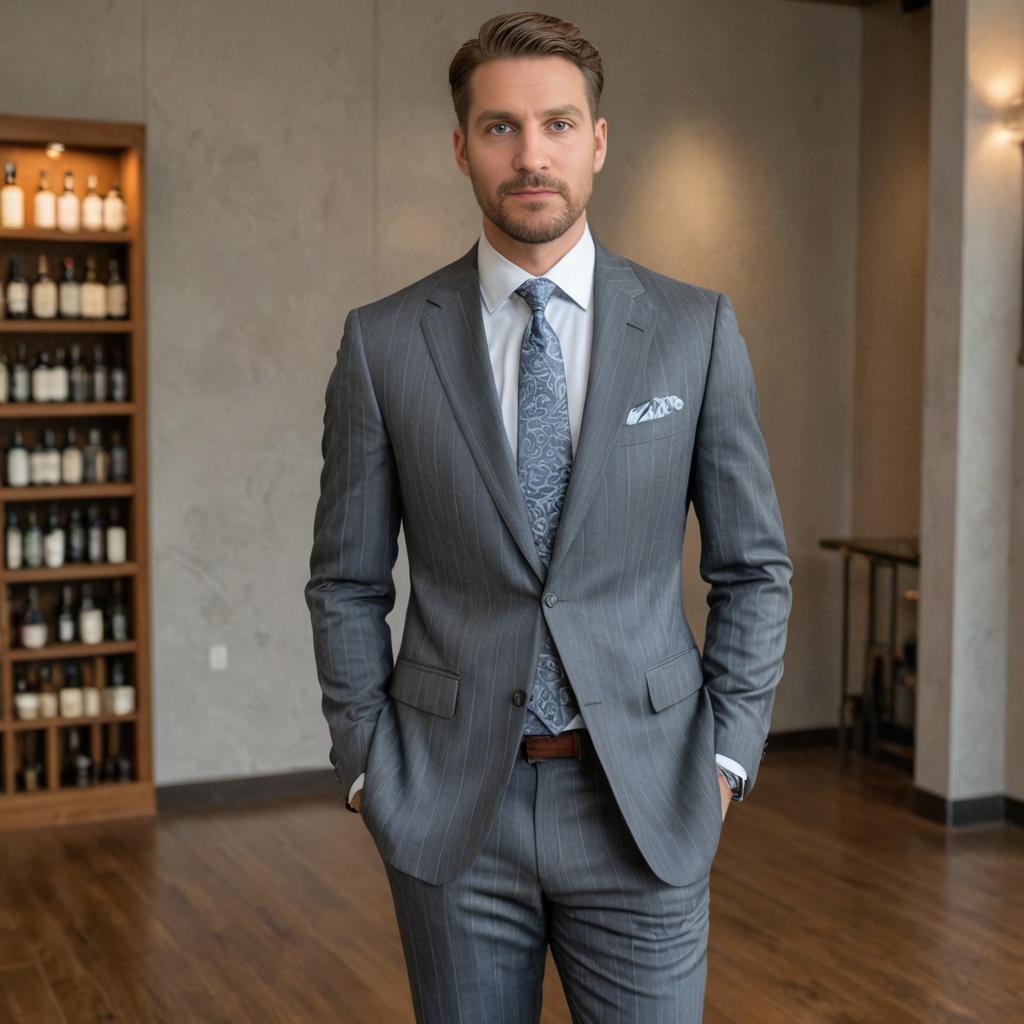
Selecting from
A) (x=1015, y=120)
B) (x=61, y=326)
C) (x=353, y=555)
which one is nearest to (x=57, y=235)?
(x=61, y=326)

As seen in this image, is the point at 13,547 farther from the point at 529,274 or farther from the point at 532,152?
the point at 532,152

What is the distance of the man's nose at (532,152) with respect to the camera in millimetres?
1684

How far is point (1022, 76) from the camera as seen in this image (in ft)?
16.4

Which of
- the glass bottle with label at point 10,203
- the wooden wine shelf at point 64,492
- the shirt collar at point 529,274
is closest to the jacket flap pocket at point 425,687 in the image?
the shirt collar at point 529,274

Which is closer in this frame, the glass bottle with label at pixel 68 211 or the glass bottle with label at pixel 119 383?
the glass bottle with label at pixel 68 211

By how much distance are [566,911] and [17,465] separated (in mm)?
3873

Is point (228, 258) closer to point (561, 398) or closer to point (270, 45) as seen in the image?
point (270, 45)

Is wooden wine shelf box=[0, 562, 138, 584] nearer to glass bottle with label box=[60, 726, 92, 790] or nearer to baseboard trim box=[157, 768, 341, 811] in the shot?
glass bottle with label box=[60, 726, 92, 790]

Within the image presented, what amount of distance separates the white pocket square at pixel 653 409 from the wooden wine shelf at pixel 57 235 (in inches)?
151

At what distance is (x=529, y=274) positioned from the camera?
1.81 m

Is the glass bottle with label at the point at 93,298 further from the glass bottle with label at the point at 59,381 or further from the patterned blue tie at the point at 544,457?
the patterned blue tie at the point at 544,457

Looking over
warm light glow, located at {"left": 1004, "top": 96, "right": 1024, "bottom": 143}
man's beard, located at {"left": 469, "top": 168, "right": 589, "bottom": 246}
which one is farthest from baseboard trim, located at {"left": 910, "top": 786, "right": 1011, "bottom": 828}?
man's beard, located at {"left": 469, "top": 168, "right": 589, "bottom": 246}

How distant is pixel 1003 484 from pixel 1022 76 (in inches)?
55.5

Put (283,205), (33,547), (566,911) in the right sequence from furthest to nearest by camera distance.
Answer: (283,205), (33,547), (566,911)
